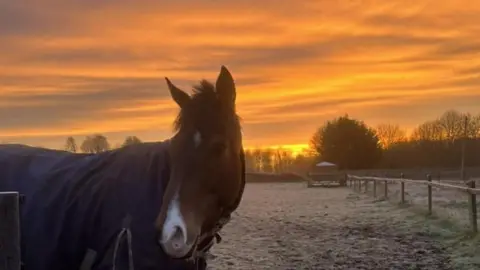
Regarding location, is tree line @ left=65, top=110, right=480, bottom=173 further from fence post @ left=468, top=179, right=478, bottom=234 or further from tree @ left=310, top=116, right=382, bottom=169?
fence post @ left=468, top=179, right=478, bottom=234

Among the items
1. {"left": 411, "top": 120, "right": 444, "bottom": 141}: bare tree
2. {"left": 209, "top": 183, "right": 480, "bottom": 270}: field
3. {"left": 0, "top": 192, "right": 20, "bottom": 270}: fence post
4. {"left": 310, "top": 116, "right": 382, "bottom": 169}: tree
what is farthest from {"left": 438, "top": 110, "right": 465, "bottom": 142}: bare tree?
{"left": 0, "top": 192, "right": 20, "bottom": 270}: fence post

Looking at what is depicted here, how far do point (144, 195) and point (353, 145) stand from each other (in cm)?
5561

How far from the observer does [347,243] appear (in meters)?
11.4

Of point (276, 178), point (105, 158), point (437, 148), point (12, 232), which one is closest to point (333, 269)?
point (105, 158)

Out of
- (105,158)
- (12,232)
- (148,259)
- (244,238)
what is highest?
(105,158)

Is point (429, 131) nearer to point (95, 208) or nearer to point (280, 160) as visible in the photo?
point (280, 160)

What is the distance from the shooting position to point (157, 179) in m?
3.78

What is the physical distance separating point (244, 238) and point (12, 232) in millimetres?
10261

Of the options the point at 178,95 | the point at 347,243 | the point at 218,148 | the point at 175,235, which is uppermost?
the point at 178,95

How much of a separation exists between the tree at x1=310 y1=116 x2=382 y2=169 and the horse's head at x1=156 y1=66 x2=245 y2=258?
5435 centimetres

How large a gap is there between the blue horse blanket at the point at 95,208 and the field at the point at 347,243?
5338 millimetres

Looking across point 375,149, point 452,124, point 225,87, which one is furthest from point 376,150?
point 225,87

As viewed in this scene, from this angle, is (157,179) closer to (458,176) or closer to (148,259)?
(148,259)

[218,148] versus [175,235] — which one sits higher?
[218,148]
